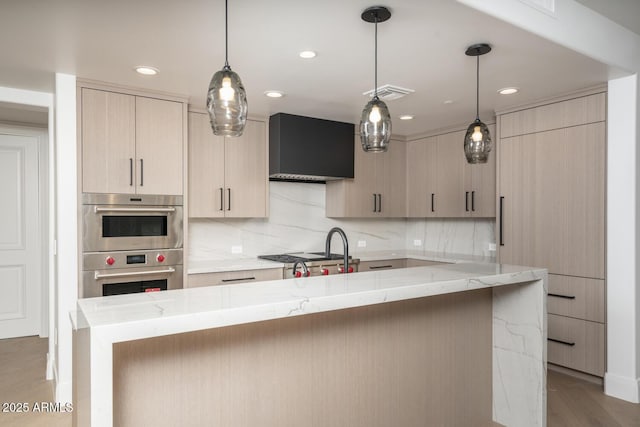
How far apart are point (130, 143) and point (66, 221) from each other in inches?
27.9

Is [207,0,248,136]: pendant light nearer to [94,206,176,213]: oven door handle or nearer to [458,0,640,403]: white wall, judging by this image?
[94,206,176,213]: oven door handle

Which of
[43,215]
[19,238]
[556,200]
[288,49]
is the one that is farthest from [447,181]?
[19,238]

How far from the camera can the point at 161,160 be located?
3.35m

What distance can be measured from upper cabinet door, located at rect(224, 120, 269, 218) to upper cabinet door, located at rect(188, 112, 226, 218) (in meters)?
0.07

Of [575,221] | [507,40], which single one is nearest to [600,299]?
[575,221]

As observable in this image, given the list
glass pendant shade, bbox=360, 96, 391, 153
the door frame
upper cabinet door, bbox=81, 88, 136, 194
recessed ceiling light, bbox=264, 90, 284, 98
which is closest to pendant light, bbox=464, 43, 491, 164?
glass pendant shade, bbox=360, 96, 391, 153

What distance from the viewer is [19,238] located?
15.4ft

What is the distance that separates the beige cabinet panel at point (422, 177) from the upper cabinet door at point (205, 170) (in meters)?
2.34

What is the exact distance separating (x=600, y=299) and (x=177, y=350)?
3062 mm

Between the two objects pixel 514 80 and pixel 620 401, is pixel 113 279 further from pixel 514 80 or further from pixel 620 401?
pixel 620 401

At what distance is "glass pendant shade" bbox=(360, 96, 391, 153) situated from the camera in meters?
2.06

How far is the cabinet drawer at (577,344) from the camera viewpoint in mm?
3213

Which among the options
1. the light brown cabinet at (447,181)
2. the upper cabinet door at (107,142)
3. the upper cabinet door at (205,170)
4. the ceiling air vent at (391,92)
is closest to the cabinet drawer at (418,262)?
the light brown cabinet at (447,181)

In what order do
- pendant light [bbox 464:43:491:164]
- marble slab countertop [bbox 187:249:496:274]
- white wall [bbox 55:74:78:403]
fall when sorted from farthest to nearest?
marble slab countertop [bbox 187:249:496:274] < white wall [bbox 55:74:78:403] < pendant light [bbox 464:43:491:164]
